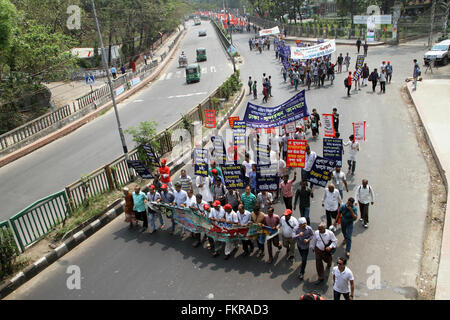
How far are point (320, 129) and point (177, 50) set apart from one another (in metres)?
44.0

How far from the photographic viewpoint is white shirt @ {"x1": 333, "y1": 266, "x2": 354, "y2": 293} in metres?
7.18

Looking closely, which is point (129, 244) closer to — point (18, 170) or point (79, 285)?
point (79, 285)

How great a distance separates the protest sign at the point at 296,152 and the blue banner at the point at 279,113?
2067mm

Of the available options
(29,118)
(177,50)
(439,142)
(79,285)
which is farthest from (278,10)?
(79,285)

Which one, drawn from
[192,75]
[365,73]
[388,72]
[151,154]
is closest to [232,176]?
[151,154]

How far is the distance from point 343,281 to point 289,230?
6.50 feet

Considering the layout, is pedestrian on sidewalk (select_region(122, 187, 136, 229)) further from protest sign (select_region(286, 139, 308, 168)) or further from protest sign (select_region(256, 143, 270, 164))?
protest sign (select_region(286, 139, 308, 168))

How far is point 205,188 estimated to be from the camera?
1164 centimetres

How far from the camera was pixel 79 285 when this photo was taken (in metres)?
9.30

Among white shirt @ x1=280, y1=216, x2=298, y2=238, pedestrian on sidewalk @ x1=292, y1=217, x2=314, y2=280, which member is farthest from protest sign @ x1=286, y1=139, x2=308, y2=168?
pedestrian on sidewalk @ x1=292, y1=217, x2=314, y2=280

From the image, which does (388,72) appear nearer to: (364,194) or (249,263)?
(364,194)

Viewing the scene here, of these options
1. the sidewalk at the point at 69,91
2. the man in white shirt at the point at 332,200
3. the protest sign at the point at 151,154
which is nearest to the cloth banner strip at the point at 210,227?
the man in white shirt at the point at 332,200

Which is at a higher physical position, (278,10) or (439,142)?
(278,10)

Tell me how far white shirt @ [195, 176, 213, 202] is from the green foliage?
520 cm
